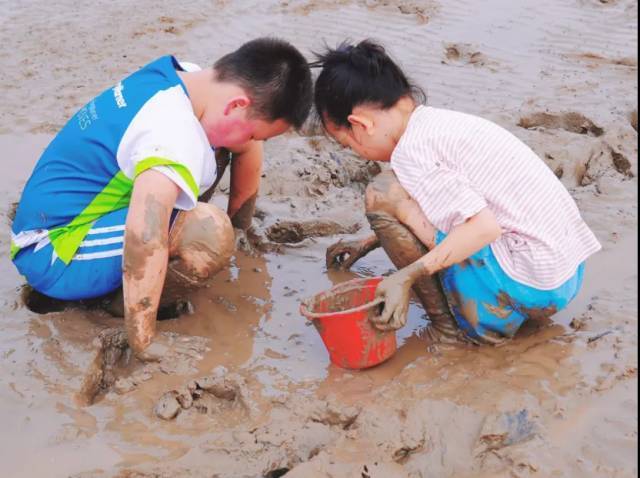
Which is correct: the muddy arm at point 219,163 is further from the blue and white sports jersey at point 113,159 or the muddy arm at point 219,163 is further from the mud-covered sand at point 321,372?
the blue and white sports jersey at point 113,159

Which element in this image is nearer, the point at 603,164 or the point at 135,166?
the point at 135,166

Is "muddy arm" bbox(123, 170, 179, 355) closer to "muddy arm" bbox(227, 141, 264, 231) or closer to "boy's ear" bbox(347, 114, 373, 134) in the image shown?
"boy's ear" bbox(347, 114, 373, 134)

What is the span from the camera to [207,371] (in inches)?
112

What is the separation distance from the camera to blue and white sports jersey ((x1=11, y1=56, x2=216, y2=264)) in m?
2.74

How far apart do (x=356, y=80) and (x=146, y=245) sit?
0.96 m

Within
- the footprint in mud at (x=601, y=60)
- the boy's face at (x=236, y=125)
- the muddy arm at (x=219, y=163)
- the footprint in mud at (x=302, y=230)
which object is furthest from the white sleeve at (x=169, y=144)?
the footprint in mud at (x=601, y=60)

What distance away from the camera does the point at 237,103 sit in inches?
115

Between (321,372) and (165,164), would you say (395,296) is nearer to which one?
(321,372)

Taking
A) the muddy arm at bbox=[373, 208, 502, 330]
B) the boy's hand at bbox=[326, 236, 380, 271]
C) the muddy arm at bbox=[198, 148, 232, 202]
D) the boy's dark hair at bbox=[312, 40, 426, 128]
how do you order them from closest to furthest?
the muddy arm at bbox=[373, 208, 502, 330] → the boy's dark hair at bbox=[312, 40, 426, 128] → the boy's hand at bbox=[326, 236, 380, 271] → the muddy arm at bbox=[198, 148, 232, 202]

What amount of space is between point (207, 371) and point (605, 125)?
3171 millimetres

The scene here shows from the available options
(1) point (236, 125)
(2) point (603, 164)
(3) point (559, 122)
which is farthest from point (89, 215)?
(3) point (559, 122)

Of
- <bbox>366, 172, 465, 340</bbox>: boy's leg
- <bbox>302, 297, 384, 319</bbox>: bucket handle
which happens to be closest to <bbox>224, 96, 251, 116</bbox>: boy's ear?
<bbox>366, 172, 465, 340</bbox>: boy's leg

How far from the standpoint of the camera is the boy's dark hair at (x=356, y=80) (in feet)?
9.32

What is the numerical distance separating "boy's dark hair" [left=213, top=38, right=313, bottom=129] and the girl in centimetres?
7
